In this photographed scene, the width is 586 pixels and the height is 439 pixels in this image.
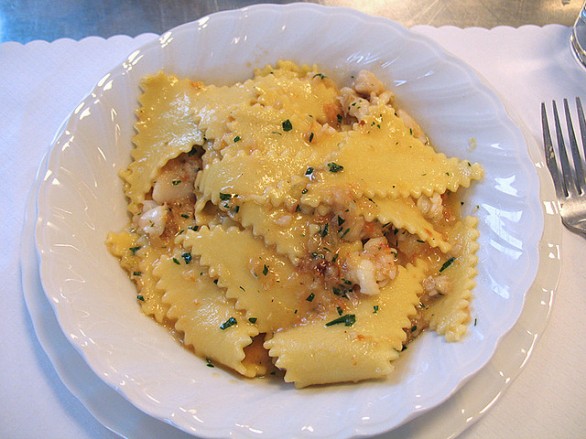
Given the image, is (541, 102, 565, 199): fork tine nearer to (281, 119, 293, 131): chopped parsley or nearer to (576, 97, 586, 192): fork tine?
(576, 97, 586, 192): fork tine

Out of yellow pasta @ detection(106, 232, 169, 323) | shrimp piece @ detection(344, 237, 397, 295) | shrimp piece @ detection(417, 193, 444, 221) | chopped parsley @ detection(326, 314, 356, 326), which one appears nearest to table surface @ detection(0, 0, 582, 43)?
shrimp piece @ detection(417, 193, 444, 221)

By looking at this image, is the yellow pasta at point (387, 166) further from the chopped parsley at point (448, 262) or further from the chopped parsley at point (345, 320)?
the chopped parsley at point (345, 320)

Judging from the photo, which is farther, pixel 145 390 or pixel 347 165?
pixel 347 165

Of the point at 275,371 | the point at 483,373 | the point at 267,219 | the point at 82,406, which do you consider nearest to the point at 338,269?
the point at 267,219

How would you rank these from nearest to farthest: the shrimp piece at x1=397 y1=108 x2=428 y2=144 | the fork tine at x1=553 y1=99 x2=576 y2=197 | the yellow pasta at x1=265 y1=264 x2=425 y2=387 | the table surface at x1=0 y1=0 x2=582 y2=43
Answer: the yellow pasta at x1=265 y1=264 x2=425 y2=387
the fork tine at x1=553 y1=99 x2=576 y2=197
the shrimp piece at x1=397 y1=108 x2=428 y2=144
the table surface at x1=0 y1=0 x2=582 y2=43

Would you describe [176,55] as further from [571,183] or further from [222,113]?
[571,183]

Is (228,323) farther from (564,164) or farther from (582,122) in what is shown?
(582,122)
